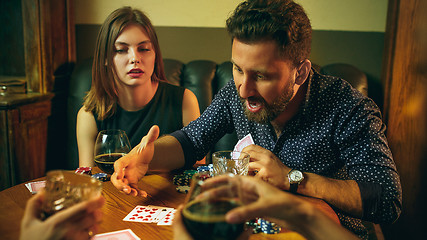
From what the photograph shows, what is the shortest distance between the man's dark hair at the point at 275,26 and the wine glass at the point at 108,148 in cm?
73

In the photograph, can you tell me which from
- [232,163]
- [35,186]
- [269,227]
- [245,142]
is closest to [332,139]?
[245,142]

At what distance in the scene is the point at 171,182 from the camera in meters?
1.52

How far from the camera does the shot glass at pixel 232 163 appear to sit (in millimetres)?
1327

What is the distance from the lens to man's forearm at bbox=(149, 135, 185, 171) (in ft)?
5.26

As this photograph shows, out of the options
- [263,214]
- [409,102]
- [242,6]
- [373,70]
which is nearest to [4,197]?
[263,214]

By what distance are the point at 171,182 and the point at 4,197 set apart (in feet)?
2.22

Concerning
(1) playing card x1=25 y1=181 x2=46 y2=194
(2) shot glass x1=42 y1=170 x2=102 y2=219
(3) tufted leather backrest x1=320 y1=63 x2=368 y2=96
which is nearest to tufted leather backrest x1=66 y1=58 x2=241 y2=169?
(3) tufted leather backrest x1=320 y1=63 x2=368 y2=96

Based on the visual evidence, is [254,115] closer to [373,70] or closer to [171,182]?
[171,182]

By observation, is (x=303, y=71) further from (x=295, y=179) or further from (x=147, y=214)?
(x=147, y=214)

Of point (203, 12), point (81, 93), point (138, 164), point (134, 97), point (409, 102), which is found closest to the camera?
point (138, 164)

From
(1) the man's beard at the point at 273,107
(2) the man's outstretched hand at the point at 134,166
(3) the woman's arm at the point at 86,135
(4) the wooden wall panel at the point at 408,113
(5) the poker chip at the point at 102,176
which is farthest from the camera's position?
(4) the wooden wall panel at the point at 408,113

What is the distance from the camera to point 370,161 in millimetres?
1446

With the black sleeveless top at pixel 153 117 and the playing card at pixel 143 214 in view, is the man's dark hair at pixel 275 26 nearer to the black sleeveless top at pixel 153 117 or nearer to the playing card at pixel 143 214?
the playing card at pixel 143 214

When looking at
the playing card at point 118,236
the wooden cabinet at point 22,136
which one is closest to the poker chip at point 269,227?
the playing card at point 118,236
